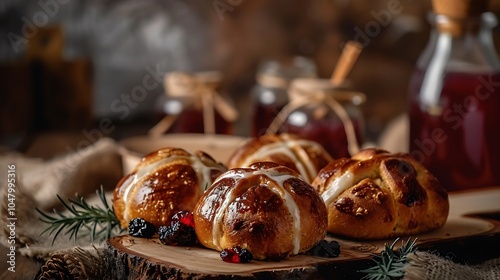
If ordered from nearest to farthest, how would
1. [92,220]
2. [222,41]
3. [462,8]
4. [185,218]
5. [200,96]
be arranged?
[185,218], [92,220], [462,8], [200,96], [222,41]

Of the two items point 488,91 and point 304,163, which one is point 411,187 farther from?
point 488,91

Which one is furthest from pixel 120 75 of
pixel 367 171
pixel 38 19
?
pixel 367 171

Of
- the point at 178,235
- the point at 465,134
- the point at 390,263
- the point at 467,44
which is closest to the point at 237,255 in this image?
the point at 178,235

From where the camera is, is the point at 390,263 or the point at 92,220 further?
the point at 92,220

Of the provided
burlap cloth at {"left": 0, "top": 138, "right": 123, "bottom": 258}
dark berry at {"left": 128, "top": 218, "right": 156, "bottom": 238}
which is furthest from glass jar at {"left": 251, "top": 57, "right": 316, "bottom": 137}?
dark berry at {"left": 128, "top": 218, "right": 156, "bottom": 238}

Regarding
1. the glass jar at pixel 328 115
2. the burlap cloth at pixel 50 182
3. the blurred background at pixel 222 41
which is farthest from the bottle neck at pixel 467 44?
the blurred background at pixel 222 41

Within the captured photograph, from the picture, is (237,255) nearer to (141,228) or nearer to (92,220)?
(141,228)
